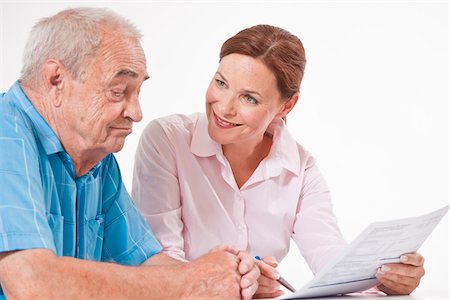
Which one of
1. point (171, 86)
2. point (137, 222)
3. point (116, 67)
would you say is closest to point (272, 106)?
point (137, 222)

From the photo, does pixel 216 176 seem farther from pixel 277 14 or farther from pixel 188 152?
pixel 277 14

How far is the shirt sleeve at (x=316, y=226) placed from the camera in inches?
97.1

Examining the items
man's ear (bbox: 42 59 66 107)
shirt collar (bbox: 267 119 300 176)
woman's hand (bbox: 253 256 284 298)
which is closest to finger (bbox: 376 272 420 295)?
woman's hand (bbox: 253 256 284 298)

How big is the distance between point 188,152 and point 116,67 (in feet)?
2.79

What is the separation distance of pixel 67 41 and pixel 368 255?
0.84 meters

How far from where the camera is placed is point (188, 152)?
254cm

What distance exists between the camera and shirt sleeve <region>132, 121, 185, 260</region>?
238 cm

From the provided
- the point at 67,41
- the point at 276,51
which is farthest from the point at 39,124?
the point at 276,51

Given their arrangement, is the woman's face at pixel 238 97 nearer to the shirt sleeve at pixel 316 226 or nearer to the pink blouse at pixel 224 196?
the pink blouse at pixel 224 196

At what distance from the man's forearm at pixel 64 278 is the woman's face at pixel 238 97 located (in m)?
0.88

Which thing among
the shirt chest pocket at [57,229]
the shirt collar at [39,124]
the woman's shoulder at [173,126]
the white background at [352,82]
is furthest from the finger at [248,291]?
the white background at [352,82]

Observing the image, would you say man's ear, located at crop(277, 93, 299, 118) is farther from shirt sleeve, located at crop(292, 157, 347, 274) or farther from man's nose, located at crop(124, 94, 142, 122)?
man's nose, located at crop(124, 94, 142, 122)

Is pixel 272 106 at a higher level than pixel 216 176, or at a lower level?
higher

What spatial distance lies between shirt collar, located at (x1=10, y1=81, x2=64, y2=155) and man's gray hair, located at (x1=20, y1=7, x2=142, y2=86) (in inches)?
1.6
